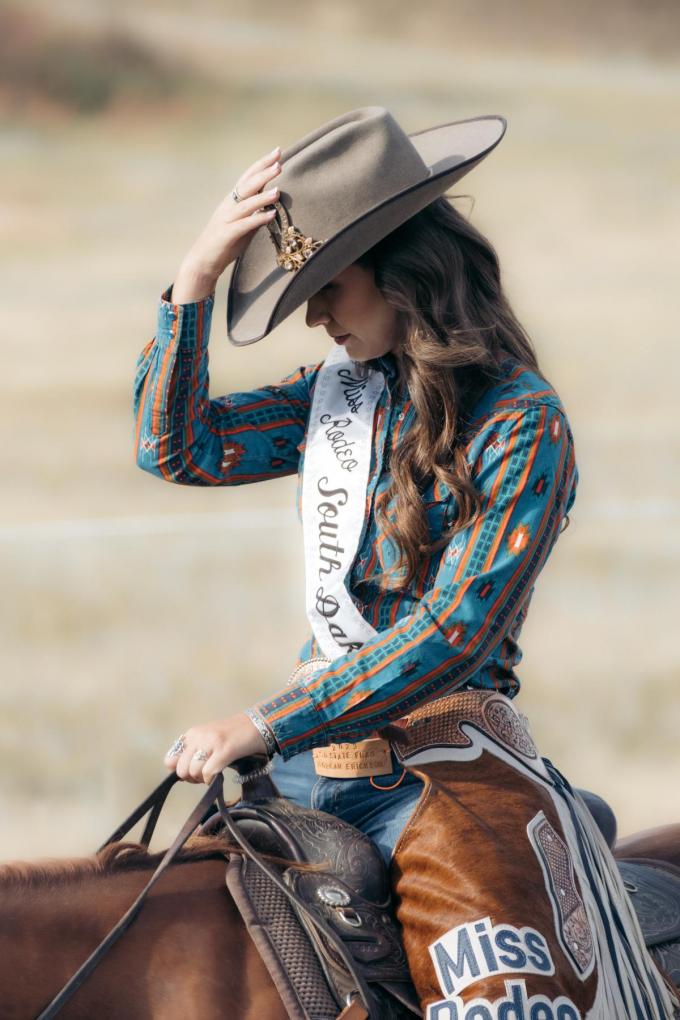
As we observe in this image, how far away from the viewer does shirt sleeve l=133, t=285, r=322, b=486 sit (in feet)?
7.56

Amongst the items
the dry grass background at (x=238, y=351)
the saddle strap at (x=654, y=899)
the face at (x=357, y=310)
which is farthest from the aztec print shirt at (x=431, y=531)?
the dry grass background at (x=238, y=351)

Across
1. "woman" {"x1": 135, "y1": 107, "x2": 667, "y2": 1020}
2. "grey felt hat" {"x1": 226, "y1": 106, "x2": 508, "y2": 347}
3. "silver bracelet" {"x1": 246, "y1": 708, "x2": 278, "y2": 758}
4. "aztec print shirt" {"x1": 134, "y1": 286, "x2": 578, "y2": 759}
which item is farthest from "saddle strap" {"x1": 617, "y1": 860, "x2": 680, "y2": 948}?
"grey felt hat" {"x1": 226, "y1": 106, "x2": 508, "y2": 347}

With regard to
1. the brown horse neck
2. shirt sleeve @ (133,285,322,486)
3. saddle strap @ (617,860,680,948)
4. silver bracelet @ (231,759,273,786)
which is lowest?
saddle strap @ (617,860,680,948)

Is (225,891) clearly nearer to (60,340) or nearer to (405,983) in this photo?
(405,983)

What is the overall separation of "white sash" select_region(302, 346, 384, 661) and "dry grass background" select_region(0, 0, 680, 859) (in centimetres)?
471

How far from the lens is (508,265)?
50.8ft

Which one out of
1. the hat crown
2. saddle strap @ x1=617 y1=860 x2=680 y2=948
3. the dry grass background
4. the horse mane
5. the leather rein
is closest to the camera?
the leather rein

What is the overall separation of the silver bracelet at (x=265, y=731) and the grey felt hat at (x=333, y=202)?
0.58 metres

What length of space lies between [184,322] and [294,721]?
731mm

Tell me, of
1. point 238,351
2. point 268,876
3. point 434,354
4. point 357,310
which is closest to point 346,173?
point 357,310

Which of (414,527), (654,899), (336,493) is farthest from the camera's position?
(654,899)

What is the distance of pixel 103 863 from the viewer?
195 centimetres

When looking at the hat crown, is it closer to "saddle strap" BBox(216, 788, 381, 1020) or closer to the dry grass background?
"saddle strap" BBox(216, 788, 381, 1020)

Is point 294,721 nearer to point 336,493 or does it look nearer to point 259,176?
point 336,493
